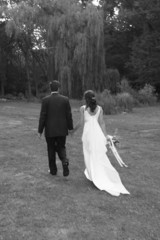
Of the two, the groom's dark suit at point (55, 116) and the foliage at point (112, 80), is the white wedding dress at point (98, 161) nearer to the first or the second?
the groom's dark suit at point (55, 116)

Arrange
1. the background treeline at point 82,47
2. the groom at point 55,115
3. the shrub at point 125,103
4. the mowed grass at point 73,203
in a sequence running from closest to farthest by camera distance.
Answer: the mowed grass at point 73,203
the groom at point 55,115
the shrub at point 125,103
the background treeline at point 82,47

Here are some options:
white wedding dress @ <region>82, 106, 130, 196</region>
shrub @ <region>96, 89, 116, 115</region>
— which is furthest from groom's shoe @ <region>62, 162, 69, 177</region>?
shrub @ <region>96, 89, 116, 115</region>

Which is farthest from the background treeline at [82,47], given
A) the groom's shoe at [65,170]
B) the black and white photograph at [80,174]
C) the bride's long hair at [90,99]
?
the bride's long hair at [90,99]

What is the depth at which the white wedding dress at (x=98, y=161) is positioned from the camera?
5.69m

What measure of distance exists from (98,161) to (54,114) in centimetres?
110

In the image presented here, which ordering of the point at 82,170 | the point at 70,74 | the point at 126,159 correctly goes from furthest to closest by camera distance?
the point at 70,74 < the point at 126,159 < the point at 82,170

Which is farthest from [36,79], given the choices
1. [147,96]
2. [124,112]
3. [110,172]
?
[110,172]

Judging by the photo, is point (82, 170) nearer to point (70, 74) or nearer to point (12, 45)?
point (70, 74)

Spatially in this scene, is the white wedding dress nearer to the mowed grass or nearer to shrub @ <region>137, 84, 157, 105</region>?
the mowed grass

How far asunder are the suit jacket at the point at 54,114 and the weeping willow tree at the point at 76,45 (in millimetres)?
22065

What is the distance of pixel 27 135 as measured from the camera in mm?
12516

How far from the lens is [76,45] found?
2798 cm

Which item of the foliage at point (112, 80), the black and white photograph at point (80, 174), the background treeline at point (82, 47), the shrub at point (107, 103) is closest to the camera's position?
the black and white photograph at point (80, 174)

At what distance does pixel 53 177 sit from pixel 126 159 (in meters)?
2.61
